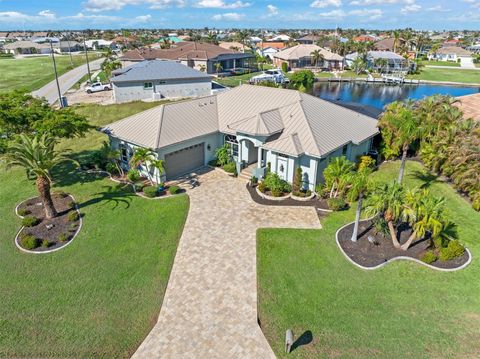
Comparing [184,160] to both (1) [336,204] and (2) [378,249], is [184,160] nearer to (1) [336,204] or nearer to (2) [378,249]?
(1) [336,204]

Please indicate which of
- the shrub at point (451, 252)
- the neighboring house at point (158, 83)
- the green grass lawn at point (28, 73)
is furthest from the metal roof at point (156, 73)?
the shrub at point (451, 252)

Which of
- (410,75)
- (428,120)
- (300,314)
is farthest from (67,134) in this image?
(410,75)

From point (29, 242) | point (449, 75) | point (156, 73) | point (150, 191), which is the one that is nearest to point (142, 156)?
point (150, 191)

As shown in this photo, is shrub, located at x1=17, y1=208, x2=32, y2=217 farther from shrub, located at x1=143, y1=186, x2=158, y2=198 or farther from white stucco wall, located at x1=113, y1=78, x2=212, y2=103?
white stucco wall, located at x1=113, y1=78, x2=212, y2=103

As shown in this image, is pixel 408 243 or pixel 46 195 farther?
pixel 46 195

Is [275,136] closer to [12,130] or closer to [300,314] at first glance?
[300,314]
